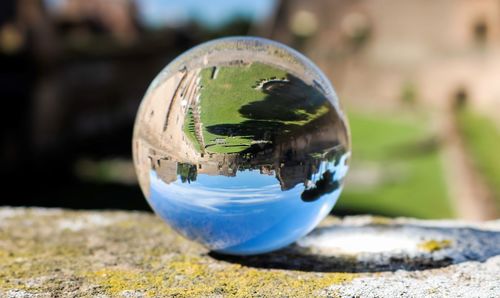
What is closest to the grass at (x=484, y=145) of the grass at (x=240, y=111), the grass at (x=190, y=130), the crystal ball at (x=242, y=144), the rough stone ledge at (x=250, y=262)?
the rough stone ledge at (x=250, y=262)

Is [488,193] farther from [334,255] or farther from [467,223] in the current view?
[334,255]

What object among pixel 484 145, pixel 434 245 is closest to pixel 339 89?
pixel 484 145

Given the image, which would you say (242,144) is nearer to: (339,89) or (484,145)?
(484,145)

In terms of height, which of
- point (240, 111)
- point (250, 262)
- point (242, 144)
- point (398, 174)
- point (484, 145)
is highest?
point (240, 111)

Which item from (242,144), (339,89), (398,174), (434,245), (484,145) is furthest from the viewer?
(339,89)

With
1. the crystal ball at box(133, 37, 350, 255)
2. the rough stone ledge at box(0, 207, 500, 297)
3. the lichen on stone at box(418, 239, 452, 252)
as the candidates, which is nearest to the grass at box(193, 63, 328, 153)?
the crystal ball at box(133, 37, 350, 255)

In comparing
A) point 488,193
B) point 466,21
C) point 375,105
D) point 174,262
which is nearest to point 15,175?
point 488,193
